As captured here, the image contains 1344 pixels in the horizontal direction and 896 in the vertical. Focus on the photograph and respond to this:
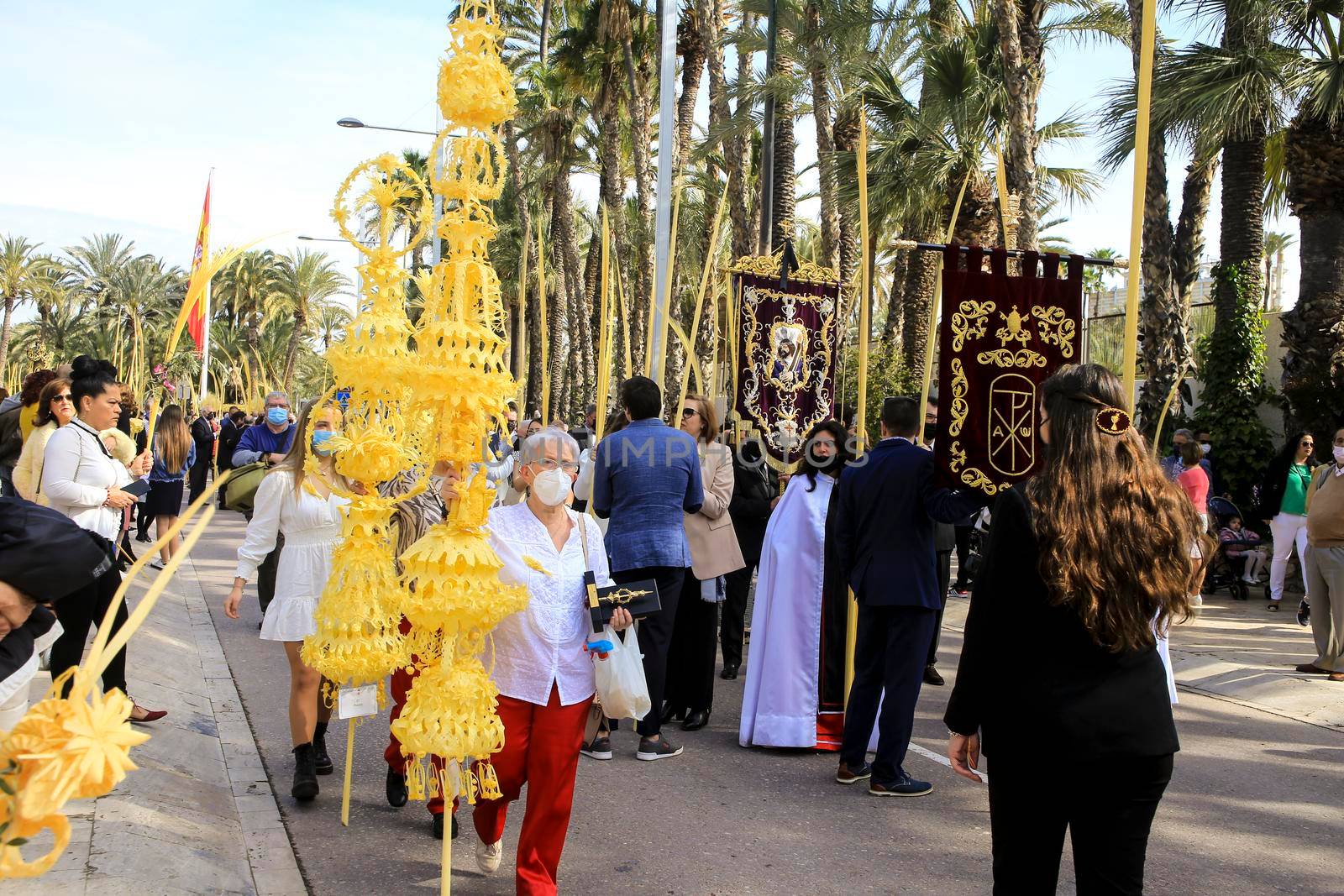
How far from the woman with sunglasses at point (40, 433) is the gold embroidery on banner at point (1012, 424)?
511 cm

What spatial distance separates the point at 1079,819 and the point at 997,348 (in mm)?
3319

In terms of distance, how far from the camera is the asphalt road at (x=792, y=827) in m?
4.70

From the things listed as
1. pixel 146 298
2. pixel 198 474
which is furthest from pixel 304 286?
pixel 198 474

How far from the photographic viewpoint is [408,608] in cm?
382

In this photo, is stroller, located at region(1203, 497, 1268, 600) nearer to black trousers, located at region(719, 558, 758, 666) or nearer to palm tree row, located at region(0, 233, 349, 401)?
black trousers, located at region(719, 558, 758, 666)

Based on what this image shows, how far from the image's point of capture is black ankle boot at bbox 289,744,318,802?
5512 mm

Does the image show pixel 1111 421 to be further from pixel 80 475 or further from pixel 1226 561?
Answer: pixel 1226 561

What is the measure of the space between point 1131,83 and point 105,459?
11972mm

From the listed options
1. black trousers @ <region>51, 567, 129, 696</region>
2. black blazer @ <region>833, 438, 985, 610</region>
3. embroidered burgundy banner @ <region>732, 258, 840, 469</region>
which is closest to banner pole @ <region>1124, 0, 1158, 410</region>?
black blazer @ <region>833, 438, 985, 610</region>

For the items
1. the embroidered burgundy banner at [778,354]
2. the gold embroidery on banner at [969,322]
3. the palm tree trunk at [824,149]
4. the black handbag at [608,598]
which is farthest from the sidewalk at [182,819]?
the palm tree trunk at [824,149]

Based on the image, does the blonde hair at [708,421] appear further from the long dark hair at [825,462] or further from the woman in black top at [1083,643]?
the woman in black top at [1083,643]

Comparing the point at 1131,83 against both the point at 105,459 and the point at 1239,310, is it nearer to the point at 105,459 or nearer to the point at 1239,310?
the point at 1239,310

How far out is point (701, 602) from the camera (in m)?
7.57

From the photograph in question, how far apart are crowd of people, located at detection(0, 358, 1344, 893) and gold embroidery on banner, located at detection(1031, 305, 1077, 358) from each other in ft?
2.59
